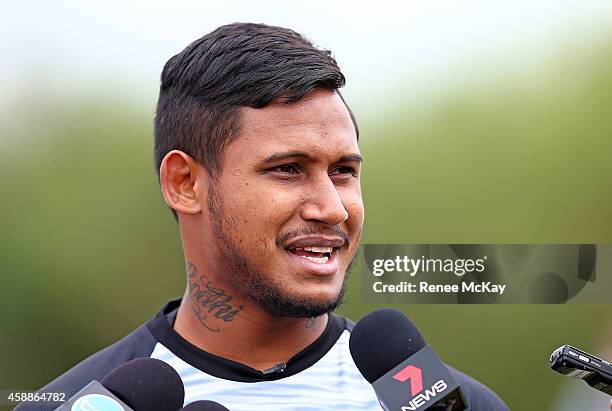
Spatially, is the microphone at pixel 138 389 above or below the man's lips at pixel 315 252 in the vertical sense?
below

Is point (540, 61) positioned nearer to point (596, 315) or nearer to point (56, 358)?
point (596, 315)

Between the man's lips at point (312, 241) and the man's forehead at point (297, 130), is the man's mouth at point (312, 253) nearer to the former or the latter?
the man's lips at point (312, 241)

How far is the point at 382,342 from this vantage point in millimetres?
1955

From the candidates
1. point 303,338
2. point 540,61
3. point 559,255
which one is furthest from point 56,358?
point 540,61

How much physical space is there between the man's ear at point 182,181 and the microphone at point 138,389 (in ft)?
1.81

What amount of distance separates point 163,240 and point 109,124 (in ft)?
1.66

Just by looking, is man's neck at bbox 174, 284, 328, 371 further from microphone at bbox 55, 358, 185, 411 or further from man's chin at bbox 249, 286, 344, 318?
microphone at bbox 55, 358, 185, 411

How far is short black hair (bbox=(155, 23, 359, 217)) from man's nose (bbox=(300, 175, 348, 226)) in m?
0.22

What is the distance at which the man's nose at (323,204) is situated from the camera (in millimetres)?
→ 2037

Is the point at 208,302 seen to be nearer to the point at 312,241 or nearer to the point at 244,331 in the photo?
the point at 244,331

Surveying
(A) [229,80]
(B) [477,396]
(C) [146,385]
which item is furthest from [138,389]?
(B) [477,396]

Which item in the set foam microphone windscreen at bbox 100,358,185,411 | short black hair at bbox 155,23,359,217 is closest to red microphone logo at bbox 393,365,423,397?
foam microphone windscreen at bbox 100,358,185,411

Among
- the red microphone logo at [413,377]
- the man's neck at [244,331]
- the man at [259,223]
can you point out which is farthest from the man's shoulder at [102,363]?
the red microphone logo at [413,377]

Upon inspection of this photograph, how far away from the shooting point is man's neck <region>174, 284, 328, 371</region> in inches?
88.0
